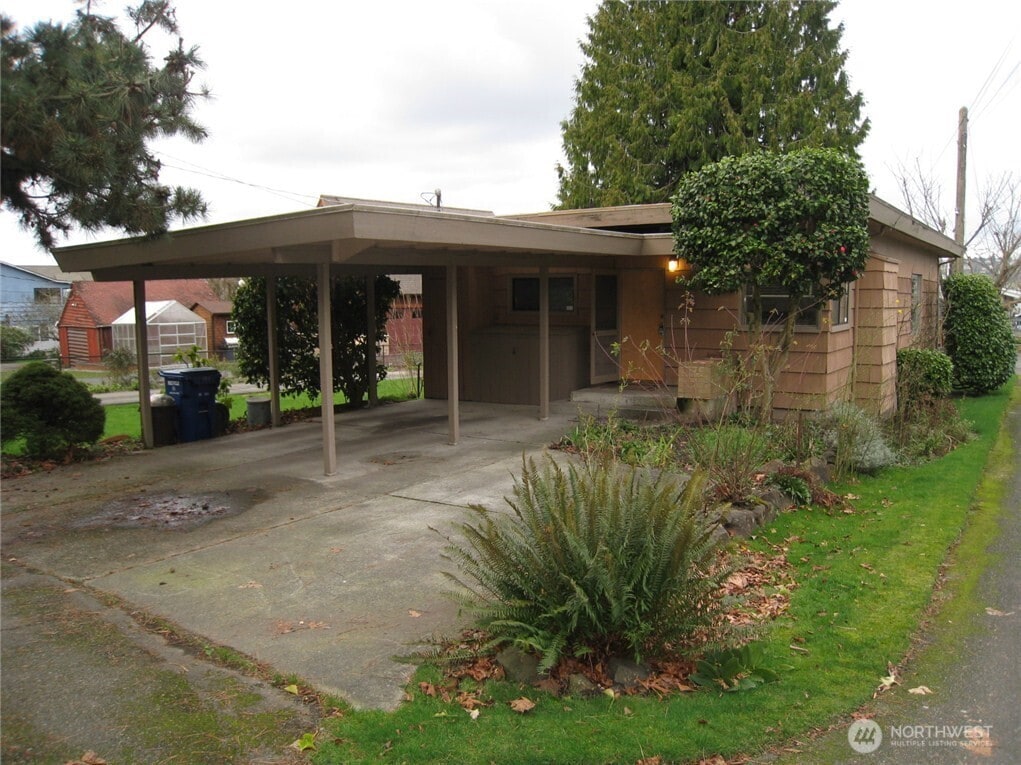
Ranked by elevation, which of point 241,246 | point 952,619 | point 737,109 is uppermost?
point 737,109

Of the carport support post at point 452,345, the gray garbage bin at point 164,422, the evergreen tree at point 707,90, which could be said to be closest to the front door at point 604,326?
the carport support post at point 452,345

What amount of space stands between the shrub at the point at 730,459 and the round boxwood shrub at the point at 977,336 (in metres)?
10.6

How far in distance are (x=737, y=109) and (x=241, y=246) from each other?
2081 centimetres

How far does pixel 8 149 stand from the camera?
4.65 m

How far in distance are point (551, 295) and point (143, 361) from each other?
6183mm

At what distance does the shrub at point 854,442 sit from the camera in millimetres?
8453

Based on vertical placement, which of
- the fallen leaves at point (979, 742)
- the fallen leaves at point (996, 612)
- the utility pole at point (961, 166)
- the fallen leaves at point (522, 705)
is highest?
the utility pole at point (961, 166)

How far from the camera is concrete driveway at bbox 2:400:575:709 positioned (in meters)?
4.48

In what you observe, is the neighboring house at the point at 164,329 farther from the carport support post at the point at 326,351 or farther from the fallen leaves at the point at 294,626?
the fallen leaves at the point at 294,626

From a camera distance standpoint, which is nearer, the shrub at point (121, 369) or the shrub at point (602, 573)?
the shrub at point (602, 573)

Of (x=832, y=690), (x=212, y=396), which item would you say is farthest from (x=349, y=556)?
(x=212, y=396)

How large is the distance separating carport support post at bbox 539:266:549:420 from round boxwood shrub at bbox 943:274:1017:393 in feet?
29.9

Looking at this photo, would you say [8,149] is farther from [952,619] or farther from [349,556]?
[952,619]

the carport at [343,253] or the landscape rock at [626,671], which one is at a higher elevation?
the carport at [343,253]
